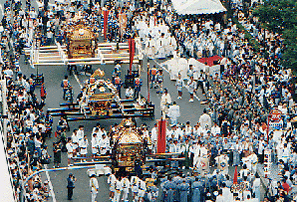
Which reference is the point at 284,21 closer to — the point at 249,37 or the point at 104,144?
the point at 249,37

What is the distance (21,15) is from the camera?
56.2 m

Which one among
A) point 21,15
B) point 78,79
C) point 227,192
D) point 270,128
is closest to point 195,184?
point 227,192

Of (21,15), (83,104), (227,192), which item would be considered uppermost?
(21,15)

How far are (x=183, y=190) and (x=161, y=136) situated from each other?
3.95 meters

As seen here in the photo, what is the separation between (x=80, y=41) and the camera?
50.9m

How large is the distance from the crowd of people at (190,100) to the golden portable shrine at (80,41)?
478 mm

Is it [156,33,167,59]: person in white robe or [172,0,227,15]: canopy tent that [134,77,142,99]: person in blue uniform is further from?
[172,0,227,15]: canopy tent

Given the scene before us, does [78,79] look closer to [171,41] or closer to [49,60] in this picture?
[49,60]

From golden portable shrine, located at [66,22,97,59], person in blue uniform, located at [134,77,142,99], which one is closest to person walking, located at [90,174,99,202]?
person in blue uniform, located at [134,77,142,99]

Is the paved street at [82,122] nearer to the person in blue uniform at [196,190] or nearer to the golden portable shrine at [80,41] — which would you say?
the golden portable shrine at [80,41]

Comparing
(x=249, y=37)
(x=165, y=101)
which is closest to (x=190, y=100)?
(x=165, y=101)

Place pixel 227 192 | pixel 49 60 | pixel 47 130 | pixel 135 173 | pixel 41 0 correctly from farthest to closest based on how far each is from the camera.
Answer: pixel 41 0 → pixel 49 60 → pixel 47 130 → pixel 135 173 → pixel 227 192

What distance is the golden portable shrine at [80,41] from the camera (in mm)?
50656

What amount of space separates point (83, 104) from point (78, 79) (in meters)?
6.23
